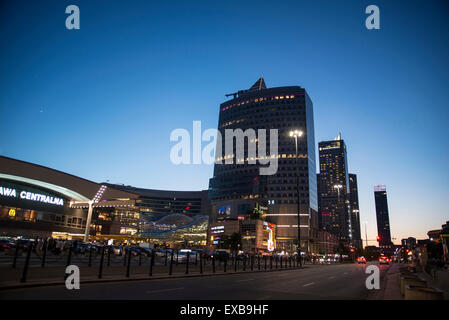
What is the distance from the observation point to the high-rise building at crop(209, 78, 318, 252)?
150250 mm

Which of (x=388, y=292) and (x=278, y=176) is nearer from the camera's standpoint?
(x=388, y=292)

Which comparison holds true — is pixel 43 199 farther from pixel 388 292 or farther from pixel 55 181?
pixel 388 292

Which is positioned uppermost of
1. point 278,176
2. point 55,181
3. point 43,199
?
point 278,176

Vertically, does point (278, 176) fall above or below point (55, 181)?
above

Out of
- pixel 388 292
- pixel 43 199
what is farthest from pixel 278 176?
pixel 388 292

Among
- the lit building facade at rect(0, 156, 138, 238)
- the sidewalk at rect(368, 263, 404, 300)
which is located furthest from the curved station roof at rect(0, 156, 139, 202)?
the sidewalk at rect(368, 263, 404, 300)

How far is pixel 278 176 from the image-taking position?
163500 mm

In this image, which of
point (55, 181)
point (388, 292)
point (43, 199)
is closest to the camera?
point (388, 292)

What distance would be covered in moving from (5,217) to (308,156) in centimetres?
13672

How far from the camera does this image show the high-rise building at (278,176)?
150 meters

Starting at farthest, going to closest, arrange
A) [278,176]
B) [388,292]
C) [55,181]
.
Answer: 1. [278,176]
2. [55,181]
3. [388,292]
